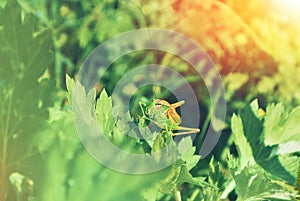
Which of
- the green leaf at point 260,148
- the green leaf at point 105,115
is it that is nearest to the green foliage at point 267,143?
the green leaf at point 260,148

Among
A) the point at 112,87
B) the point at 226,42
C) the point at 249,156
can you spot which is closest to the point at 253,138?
the point at 249,156

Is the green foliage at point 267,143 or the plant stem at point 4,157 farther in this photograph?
the green foliage at point 267,143

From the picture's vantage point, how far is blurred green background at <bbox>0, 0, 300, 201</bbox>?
1.14 ft

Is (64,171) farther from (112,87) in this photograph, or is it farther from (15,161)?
(112,87)

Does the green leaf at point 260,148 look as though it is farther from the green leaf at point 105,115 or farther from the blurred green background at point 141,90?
the green leaf at point 105,115

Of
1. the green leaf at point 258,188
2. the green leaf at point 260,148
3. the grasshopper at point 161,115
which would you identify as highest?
the grasshopper at point 161,115

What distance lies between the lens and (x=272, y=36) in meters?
0.81

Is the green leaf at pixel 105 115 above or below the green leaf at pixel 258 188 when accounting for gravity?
above

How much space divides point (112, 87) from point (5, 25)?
21cm

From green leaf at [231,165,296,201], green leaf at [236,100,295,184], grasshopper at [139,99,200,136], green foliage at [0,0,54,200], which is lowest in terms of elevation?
green leaf at [231,165,296,201]

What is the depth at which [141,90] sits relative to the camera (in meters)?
0.63

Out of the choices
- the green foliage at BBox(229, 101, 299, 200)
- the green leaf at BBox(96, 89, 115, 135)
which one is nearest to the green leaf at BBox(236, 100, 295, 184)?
the green foliage at BBox(229, 101, 299, 200)

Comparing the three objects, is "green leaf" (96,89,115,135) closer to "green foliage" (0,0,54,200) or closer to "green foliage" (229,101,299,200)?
"green foliage" (0,0,54,200)

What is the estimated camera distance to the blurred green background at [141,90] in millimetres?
349
